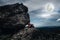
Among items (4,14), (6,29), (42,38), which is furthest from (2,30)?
(42,38)

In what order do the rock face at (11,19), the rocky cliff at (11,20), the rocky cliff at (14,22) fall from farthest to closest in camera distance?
the rock face at (11,19) < the rocky cliff at (11,20) < the rocky cliff at (14,22)

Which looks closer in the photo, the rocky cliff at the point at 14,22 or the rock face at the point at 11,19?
the rocky cliff at the point at 14,22

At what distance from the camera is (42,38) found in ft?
426

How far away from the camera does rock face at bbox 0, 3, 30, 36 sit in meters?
136

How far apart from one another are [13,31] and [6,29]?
5.94 metres

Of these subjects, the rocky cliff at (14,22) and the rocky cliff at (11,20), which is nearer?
the rocky cliff at (14,22)

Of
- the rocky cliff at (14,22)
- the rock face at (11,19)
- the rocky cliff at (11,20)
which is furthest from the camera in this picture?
the rock face at (11,19)

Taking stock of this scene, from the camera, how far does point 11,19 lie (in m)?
136

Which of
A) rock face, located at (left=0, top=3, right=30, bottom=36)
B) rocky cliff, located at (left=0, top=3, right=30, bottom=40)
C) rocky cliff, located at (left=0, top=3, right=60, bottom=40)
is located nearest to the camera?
rocky cliff, located at (left=0, top=3, right=60, bottom=40)

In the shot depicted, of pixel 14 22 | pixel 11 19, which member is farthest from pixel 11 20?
pixel 14 22

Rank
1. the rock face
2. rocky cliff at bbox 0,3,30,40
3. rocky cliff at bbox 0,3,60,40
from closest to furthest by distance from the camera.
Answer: rocky cliff at bbox 0,3,60,40, rocky cliff at bbox 0,3,30,40, the rock face

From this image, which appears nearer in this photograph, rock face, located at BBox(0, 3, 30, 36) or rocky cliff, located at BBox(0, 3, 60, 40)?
rocky cliff, located at BBox(0, 3, 60, 40)

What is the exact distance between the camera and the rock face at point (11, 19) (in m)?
136

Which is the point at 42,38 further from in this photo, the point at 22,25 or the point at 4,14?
the point at 4,14
